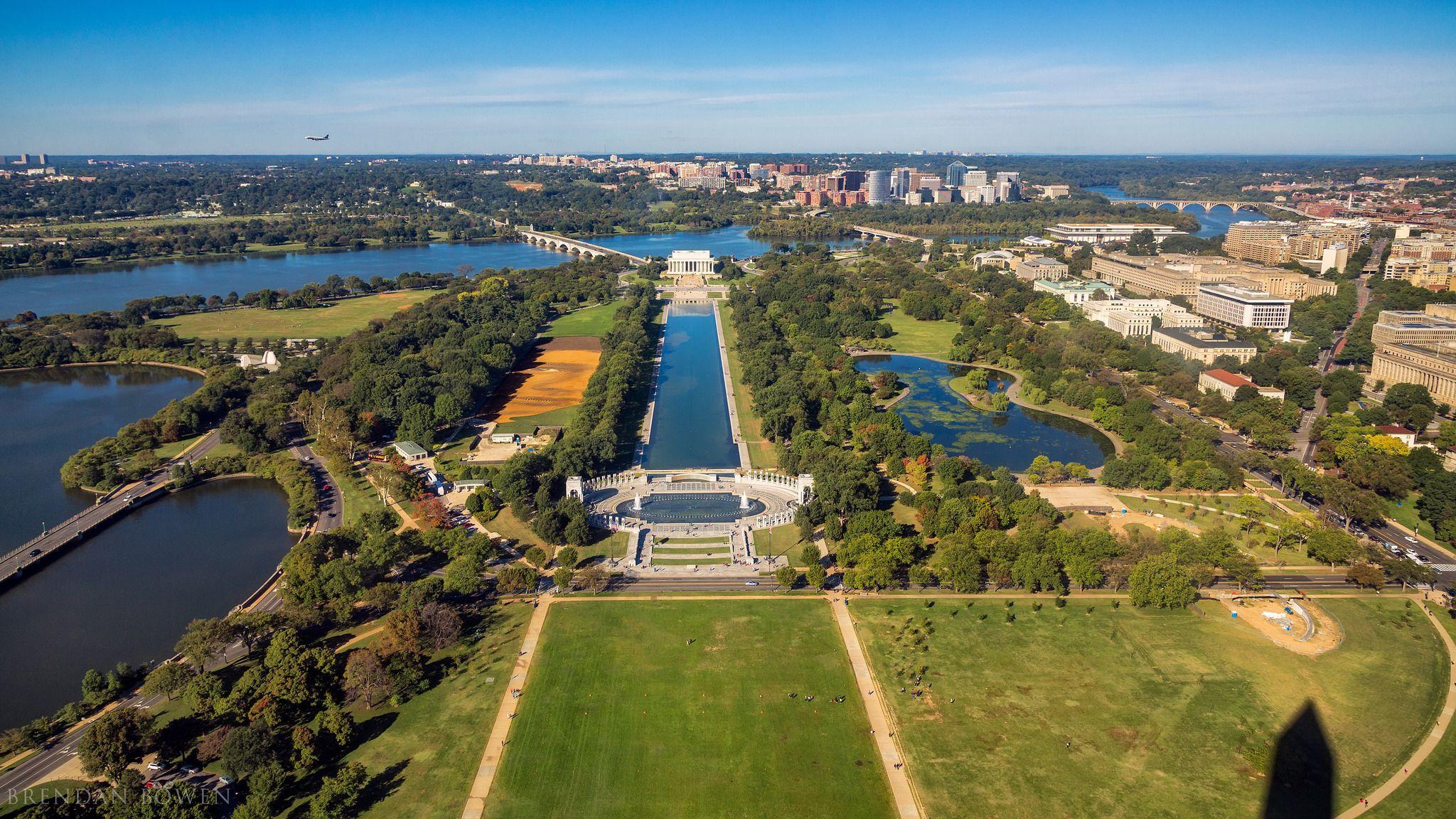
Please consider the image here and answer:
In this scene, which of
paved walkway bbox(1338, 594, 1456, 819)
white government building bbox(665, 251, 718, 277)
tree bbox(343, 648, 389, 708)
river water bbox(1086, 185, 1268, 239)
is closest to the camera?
paved walkway bbox(1338, 594, 1456, 819)

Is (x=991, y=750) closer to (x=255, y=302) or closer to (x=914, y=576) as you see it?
(x=914, y=576)

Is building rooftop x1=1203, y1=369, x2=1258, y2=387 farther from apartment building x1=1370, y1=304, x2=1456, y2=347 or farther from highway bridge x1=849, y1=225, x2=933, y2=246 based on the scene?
highway bridge x1=849, y1=225, x2=933, y2=246

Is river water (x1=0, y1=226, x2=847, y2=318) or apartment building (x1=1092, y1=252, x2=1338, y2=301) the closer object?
apartment building (x1=1092, y1=252, x2=1338, y2=301)

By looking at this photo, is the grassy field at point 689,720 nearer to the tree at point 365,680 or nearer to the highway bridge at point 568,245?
the tree at point 365,680

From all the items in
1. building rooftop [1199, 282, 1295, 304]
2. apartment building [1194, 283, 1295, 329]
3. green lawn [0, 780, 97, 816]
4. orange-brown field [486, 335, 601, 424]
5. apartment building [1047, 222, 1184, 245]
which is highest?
apartment building [1047, 222, 1184, 245]

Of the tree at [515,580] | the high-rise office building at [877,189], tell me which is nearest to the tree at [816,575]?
the tree at [515,580]

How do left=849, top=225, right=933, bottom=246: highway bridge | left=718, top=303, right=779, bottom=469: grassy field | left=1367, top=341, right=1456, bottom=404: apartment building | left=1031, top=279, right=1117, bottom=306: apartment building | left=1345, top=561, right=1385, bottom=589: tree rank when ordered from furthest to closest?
left=849, top=225, right=933, bottom=246: highway bridge → left=1031, top=279, right=1117, bottom=306: apartment building → left=1367, top=341, right=1456, bottom=404: apartment building → left=718, top=303, right=779, bottom=469: grassy field → left=1345, top=561, right=1385, bottom=589: tree

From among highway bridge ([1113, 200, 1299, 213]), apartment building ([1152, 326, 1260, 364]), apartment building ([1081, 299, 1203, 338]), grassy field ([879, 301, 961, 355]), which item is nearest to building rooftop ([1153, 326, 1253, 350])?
apartment building ([1152, 326, 1260, 364])

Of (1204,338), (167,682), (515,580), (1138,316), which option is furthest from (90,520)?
(1138,316)

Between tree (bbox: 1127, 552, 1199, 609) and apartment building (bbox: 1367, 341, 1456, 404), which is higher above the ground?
apartment building (bbox: 1367, 341, 1456, 404)
